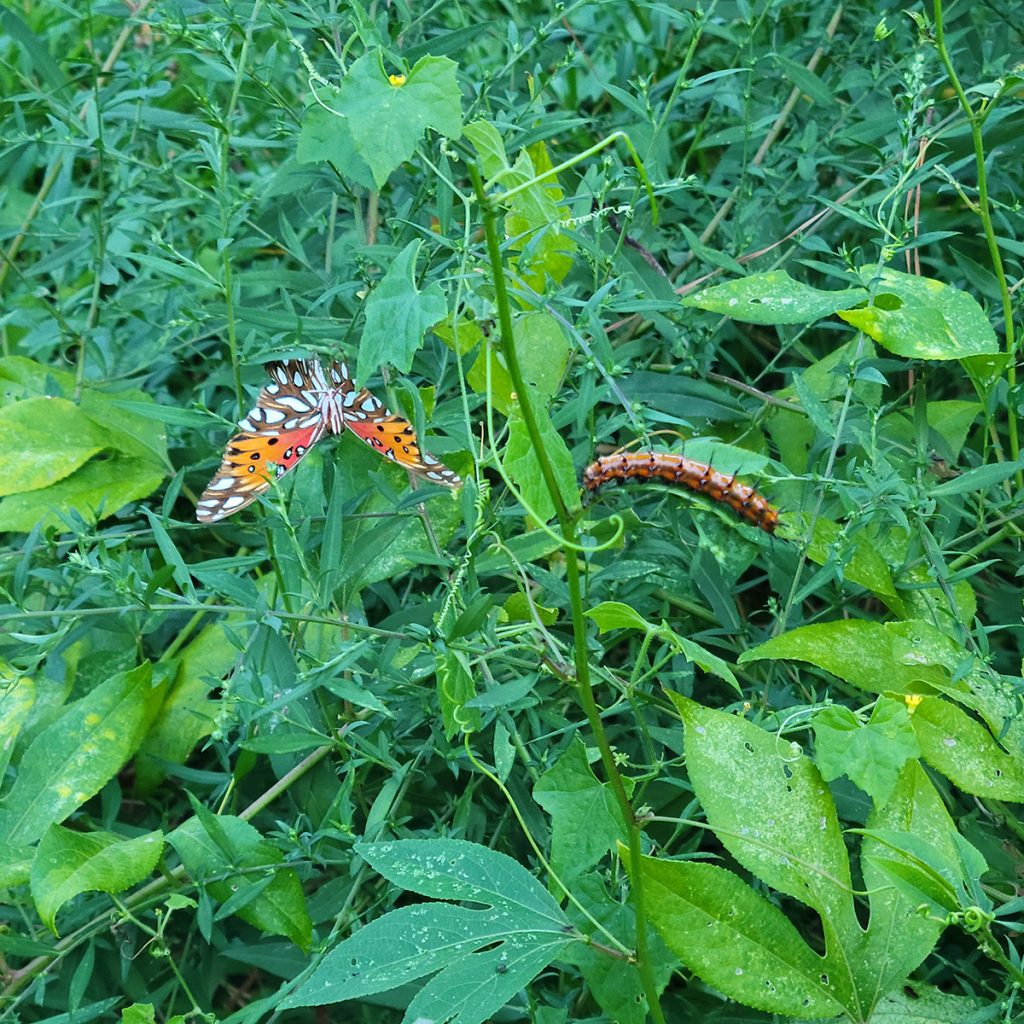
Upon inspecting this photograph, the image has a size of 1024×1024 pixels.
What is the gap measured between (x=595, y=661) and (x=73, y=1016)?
29.3 inches

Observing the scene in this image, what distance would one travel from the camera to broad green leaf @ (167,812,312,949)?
1.38 meters

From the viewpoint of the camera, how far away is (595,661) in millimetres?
1419

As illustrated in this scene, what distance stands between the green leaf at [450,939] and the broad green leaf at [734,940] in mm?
110

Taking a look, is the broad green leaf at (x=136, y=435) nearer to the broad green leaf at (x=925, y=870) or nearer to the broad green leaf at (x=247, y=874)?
the broad green leaf at (x=247, y=874)

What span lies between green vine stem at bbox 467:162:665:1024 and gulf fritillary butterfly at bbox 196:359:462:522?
31 cm

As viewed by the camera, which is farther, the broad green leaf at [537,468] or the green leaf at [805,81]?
the green leaf at [805,81]

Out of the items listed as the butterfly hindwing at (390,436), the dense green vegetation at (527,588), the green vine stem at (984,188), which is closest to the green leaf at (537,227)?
the dense green vegetation at (527,588)

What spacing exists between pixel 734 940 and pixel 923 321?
2.60 ft

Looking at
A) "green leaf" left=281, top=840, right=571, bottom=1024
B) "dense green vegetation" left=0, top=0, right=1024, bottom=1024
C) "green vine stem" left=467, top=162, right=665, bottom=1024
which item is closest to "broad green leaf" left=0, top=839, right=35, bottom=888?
"dense green vegetation" left=0, top=0, right=1024, bottom=1024

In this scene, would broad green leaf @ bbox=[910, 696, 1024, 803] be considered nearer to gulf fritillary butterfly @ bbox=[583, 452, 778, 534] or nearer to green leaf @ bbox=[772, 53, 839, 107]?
gulf fritillary butterfly @ bbox=[583, 452, 778, 534]

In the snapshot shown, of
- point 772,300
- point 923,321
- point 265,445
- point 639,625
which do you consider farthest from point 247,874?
point 923,321

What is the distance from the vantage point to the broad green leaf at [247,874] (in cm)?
138

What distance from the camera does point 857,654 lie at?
1392mm

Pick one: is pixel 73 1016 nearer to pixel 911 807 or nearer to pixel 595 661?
pixel 595 661
